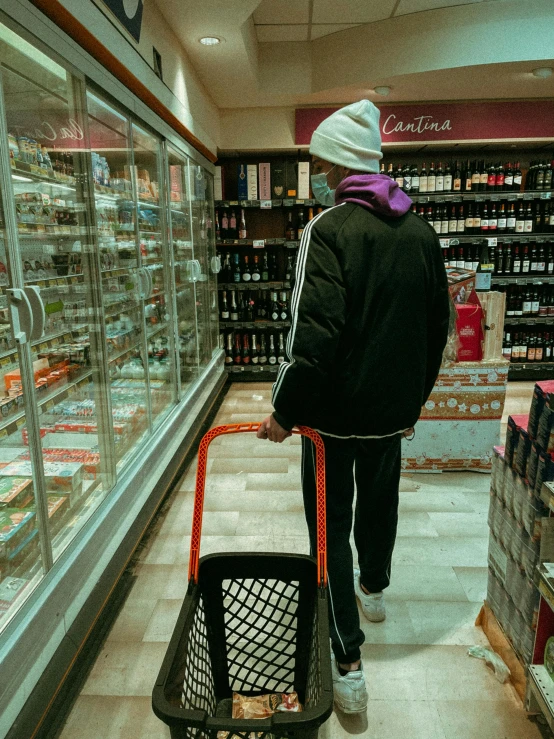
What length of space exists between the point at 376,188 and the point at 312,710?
1.33 meters

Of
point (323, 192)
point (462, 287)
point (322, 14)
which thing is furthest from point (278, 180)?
point (323, 192)

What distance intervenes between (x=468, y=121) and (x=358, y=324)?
517cm

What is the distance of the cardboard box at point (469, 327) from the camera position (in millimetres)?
3643

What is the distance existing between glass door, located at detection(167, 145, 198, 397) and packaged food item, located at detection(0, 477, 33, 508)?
7.37 feet

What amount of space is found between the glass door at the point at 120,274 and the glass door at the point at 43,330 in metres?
0.18

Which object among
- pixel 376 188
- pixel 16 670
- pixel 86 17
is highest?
pixel 86 17

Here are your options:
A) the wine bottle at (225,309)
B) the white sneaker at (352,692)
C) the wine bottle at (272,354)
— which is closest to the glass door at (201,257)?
the wine bottle at (225,309)

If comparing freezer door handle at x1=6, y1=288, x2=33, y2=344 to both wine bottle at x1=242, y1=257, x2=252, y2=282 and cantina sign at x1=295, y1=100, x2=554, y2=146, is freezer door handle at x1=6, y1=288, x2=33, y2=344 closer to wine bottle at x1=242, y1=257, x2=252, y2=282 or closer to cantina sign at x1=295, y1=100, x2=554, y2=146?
wine bottle at x1=242, y1=257, x2=252, y2=282

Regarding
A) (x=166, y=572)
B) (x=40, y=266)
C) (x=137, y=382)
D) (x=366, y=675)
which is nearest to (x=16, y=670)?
(x=166, y=572)

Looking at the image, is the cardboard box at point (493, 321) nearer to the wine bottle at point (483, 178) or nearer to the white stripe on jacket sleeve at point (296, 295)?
the white stripe on jacket sleeve at point (296, 295)

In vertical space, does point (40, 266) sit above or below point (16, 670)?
above

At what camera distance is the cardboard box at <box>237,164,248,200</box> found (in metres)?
6.18

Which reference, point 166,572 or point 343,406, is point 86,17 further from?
A: point 166,572

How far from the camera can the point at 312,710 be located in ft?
3.32
